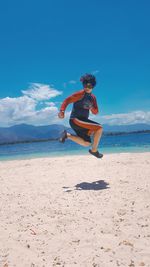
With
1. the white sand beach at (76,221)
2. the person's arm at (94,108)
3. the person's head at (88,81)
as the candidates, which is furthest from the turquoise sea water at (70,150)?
the white sand beach at (76,221)

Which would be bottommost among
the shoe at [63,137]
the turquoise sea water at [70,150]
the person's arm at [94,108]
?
the turquoise sea water at [70,150]

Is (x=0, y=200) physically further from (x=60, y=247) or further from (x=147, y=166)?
(x=147, y=166)

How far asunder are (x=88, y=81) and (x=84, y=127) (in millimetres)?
1270

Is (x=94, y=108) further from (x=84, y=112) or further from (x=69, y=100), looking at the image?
(x=69, y=100)

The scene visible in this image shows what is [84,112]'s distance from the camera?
23.5ft

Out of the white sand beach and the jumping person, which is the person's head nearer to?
the jumping person

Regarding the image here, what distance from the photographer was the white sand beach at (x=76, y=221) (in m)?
3.23

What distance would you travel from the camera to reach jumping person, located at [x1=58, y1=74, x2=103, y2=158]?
23.1ft

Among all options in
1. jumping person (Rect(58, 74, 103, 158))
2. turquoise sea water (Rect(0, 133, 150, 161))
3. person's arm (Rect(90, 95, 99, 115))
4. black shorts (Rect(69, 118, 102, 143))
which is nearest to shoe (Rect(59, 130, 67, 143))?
jumping person (Rect(58, 74, 103, 158))

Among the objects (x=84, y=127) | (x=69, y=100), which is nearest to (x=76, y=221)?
(x=84, y=127)

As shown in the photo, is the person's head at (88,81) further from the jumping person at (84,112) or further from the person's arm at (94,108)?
the person's arm at (94,108)

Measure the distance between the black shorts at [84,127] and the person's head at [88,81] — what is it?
88 cm

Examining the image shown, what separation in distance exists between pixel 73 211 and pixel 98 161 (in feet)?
18.1

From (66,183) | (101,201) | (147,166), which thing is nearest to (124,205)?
(101,201)
